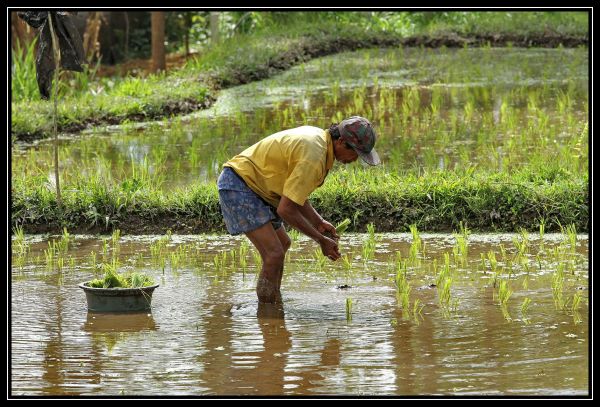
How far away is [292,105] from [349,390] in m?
7.65

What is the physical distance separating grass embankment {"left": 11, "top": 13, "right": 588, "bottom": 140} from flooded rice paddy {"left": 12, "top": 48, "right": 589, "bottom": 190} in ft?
0.93

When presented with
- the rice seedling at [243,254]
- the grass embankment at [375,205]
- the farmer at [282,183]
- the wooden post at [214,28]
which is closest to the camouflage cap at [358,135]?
the farmer at [282,183]

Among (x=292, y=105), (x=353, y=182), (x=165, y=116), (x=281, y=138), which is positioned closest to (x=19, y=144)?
(x=165, y=116)

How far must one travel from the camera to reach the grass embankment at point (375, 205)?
25.1 feet

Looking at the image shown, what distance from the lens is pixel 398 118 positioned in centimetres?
1104

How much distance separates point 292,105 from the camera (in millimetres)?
11891

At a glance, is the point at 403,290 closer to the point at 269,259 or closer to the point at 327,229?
the point at 327,229

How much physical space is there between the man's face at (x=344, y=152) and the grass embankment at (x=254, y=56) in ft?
18.5

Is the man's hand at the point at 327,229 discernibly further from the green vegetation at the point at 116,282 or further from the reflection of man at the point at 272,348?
the green vegetation at the point at 116,282

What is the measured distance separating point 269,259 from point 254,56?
27.1 ft

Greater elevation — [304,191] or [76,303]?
[304,191]

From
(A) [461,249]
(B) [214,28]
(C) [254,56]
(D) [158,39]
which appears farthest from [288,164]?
(B) [214,28]
